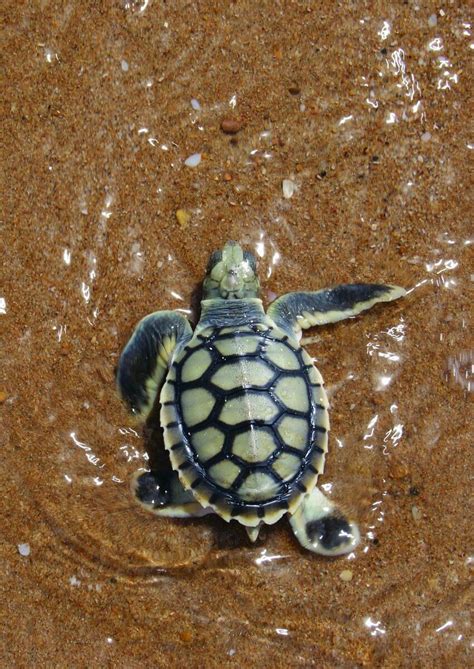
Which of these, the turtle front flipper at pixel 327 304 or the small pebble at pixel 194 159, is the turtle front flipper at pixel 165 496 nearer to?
the turtle front flipper at pixel 327 304

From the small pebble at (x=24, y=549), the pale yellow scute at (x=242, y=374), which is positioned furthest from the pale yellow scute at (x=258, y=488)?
the small pebble at (x=24, y=549)

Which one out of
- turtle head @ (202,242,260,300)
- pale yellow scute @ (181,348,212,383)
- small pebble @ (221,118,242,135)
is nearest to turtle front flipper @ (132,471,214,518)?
pale yellow scute @ (181,348,212,383)

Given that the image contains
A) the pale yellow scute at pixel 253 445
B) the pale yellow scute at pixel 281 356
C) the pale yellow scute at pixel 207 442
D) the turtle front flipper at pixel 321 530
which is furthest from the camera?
the turtle front flipper at pixel 321 530

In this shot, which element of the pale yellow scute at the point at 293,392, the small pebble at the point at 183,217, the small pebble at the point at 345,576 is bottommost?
the small pebble at the point at 345,576

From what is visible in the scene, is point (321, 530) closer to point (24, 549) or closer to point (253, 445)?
point (253, 445)

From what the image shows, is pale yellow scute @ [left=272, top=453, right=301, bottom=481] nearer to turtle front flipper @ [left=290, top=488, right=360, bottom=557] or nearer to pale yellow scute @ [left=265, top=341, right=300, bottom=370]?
turtle front flipper @ [left=290, top=488, right=360, bottom=557]

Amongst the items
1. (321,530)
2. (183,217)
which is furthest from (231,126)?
(321,530)

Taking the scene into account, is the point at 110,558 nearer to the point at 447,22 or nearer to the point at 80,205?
the point at 80,205
